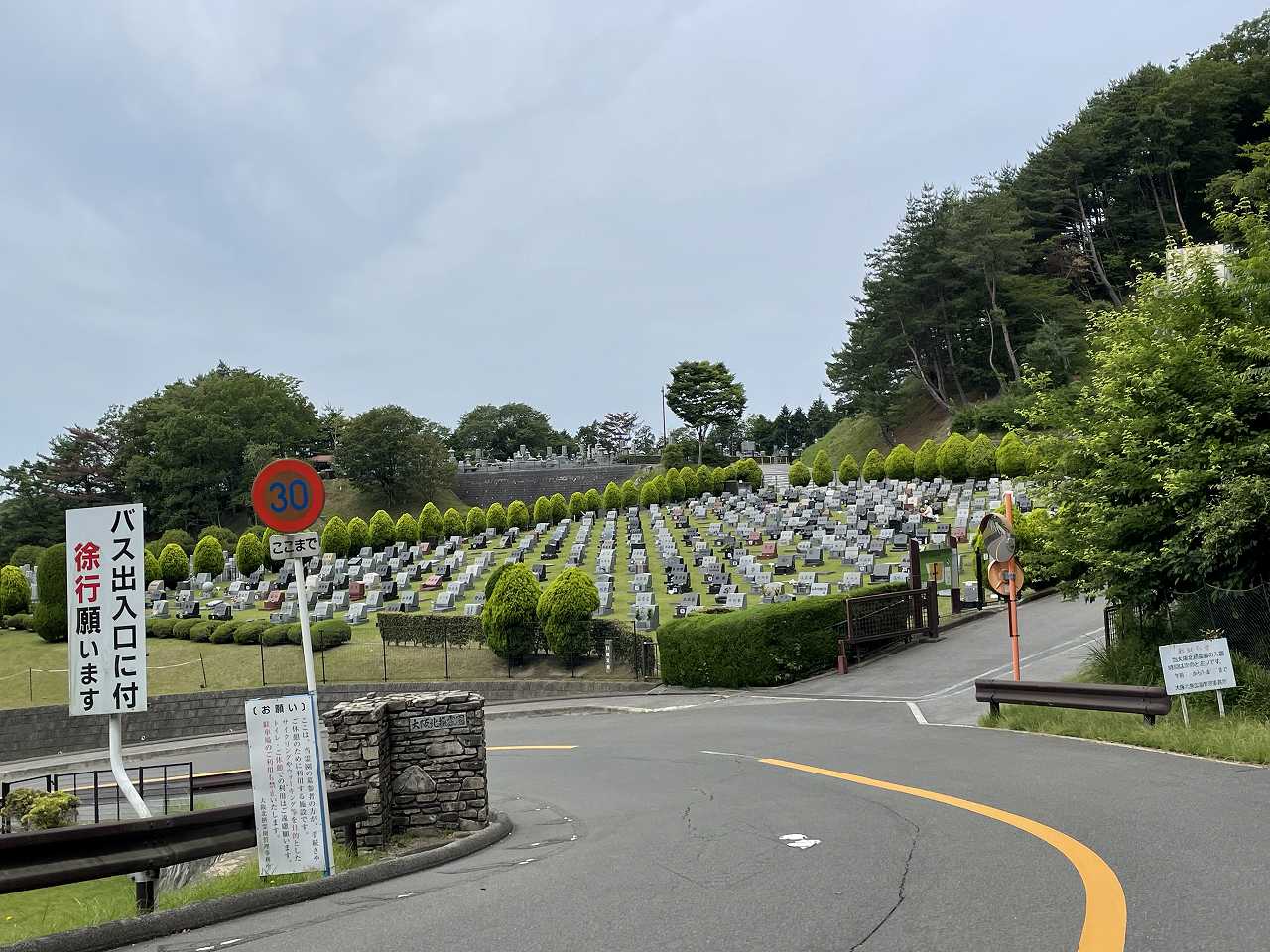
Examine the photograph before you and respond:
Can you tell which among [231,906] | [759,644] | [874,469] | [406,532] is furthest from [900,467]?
[231,906]

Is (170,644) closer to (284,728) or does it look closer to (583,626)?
(583,626)

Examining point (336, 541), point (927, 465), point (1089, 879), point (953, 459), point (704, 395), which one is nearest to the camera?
point (1089, 879)

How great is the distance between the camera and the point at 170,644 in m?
35.9

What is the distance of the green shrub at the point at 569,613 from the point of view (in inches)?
1028

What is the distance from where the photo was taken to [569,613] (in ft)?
85.8

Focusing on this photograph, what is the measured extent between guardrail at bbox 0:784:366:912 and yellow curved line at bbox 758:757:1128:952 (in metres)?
5.54

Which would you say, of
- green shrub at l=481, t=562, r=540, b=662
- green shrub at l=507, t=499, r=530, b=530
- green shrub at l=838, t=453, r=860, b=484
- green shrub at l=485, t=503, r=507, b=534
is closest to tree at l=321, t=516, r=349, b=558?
green shrub at l=485, t=503, r=507, b=534

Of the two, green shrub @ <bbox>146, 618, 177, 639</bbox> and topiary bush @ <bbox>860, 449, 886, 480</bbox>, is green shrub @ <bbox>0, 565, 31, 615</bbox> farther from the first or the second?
topiary bush @ <bbox>860, 449, 886, 480</bbox>

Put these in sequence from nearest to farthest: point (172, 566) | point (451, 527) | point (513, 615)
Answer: point (513, 615), point (172, 566), point (451, 527)

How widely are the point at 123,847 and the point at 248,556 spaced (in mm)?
47666

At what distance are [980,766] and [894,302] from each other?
6354 cm

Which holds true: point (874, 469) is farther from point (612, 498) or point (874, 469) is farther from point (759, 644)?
point (759, 644)

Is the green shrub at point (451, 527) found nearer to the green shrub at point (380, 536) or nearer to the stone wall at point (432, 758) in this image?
the green shrub at point (380, 536)

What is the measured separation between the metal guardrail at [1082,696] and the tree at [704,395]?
81.8m
